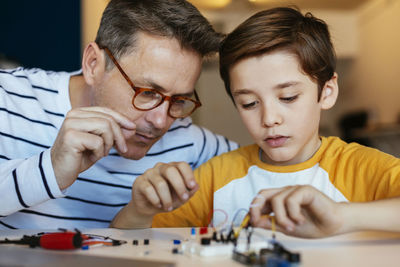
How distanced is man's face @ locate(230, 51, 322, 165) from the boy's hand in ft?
1.32

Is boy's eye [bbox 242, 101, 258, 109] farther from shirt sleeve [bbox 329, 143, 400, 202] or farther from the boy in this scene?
shirt sleeve [bbox 329, 143, 400, 202]

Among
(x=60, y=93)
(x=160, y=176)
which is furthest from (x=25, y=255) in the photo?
(x=60, y=93)

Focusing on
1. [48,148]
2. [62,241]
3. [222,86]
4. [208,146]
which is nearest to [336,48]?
[222,86]

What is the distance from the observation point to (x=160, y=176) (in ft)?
3.09

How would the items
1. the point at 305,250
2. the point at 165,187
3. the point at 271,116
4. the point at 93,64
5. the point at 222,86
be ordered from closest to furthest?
the point at 305,250 → the point at 165,187 → the point at 271,116 → the point at 93,64 → the point at 222,86

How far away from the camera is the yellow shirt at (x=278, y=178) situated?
114cm

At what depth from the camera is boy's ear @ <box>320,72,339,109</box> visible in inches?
51.4

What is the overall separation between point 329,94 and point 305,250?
715mm

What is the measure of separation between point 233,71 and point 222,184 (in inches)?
15.1

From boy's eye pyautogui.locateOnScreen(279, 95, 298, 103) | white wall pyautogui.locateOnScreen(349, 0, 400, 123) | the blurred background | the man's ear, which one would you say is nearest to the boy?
boy's eye pyautogui.locateOnScreen(279, 95, 298, 103)

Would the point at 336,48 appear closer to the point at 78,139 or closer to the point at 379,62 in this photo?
the point at 379,62

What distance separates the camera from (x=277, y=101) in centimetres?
116

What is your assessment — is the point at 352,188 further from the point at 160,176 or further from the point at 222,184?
the point at 160,176

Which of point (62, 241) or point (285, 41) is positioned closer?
point (62, 241)
